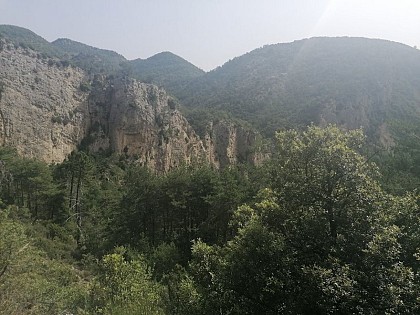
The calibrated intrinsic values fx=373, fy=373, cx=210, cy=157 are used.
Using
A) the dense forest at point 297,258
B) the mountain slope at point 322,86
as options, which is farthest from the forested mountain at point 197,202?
the mountain slope at point 322,86

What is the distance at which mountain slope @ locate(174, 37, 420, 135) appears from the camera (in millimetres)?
86625

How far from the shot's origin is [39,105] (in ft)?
184

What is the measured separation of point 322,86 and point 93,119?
6108 cm

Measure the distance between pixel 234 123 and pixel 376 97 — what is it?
42.2 m

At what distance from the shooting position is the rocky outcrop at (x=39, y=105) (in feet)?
168

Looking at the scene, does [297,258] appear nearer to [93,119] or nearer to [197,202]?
[197,202]

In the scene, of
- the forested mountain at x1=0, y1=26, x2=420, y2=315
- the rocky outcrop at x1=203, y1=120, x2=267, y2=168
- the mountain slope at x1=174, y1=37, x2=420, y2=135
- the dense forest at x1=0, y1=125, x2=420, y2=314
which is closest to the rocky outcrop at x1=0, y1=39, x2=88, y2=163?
the forested mountain at x1=0, y1=26, x2=420, y2=315

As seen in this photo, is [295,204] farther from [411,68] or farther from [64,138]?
[411,68]

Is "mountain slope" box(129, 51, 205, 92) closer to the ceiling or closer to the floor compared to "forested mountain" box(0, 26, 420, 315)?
closer to the ceiling

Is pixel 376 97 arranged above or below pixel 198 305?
above

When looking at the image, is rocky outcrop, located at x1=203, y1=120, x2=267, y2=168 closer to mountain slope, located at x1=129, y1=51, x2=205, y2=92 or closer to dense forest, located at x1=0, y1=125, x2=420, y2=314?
mountain slope, located at x1=129, y1=51, x2=205, y2=92

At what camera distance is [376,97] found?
92875mm

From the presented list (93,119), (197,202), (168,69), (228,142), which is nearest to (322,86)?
(228,142)

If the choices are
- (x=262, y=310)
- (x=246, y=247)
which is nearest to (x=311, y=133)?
(x=246, y=247)
